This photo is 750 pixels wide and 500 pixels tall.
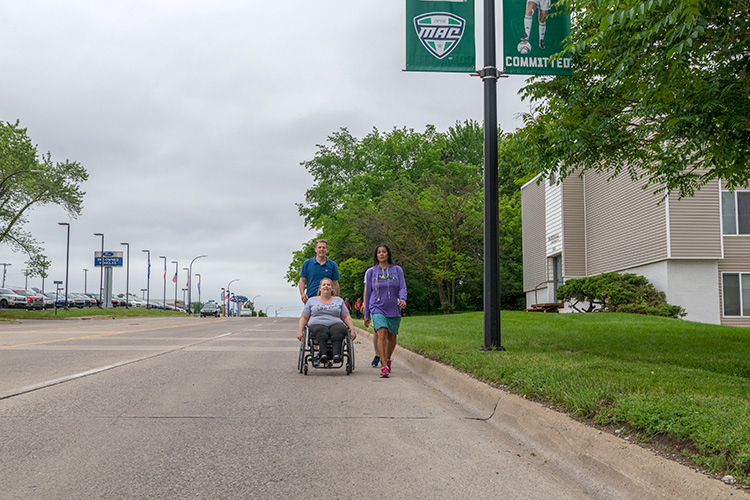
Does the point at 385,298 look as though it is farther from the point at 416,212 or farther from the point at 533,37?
the point at 416,212

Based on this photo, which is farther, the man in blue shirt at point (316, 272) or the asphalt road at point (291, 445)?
the man in blue shirt at point (316, 272)

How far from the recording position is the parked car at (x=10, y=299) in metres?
49.9

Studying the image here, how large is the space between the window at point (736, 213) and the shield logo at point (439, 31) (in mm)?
18485

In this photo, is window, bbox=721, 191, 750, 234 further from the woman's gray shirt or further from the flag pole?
the woman's gray shirt

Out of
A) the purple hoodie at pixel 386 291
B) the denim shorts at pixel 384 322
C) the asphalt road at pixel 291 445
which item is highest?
the purple hoodie at pixel 386 291

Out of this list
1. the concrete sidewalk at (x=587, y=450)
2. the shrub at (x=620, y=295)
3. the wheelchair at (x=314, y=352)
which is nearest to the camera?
the concrete sidewalk at (x=587, y=450)

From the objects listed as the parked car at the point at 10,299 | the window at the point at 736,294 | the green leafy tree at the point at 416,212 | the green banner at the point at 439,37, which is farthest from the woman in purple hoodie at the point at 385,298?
the parked car at the point at 10,299

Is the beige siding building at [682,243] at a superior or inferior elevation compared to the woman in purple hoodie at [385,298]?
superior

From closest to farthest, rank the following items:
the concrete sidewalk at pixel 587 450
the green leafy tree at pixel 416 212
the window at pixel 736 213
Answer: the concrete sidewalk at pixel 587 450
the window at pixel 736 213
the green leafy tree at pixel 416 212

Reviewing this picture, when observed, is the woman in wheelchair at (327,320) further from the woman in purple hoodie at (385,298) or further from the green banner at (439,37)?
the green banner at (439,37)

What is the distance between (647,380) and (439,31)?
624cm

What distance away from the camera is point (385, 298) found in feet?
Answer: 33.1

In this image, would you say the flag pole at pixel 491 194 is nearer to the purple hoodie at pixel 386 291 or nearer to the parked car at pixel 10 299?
the purple hoodie at pixel 386 291

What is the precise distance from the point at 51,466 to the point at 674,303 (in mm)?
23676
